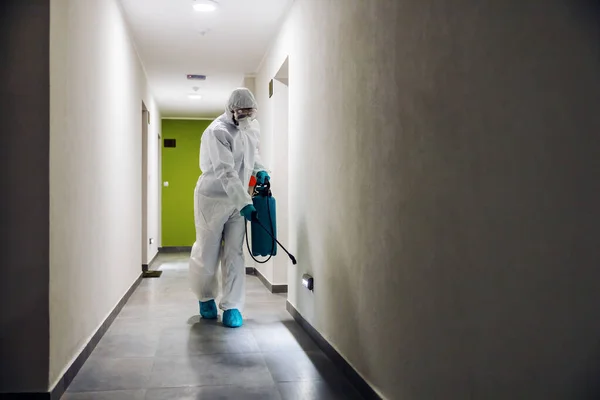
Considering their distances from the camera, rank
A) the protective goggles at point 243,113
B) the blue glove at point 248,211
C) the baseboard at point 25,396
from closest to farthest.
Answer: the baseboard at point 25,396, the blue glove at point 248,211, the protective goggles at point 243,113

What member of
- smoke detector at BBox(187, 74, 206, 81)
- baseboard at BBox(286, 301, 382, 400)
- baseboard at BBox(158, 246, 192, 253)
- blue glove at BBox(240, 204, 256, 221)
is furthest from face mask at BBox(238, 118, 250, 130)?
baseboard at BBox(158, 246, 192, 253)

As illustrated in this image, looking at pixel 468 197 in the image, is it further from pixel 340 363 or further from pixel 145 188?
pixel 145 188

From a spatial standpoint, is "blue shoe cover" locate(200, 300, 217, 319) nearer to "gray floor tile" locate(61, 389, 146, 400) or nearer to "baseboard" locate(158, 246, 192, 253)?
"gray floor tile" locate(61, 389, 146, 400)

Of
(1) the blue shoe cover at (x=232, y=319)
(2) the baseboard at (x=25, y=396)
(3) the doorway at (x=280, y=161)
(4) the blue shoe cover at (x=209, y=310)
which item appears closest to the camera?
(2) the baseboard at (x=25, y=396)

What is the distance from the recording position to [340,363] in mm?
2781

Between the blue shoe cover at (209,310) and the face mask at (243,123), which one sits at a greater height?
the face mask at (243,123)

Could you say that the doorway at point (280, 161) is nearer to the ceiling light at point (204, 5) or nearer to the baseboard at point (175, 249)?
the ceiling light at point (204, 5)

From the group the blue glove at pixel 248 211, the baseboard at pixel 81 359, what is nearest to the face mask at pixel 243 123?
the blue glove at pixel 248 211

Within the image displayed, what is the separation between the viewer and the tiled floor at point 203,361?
2.44m

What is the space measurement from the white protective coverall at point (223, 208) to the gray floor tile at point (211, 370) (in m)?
0.90

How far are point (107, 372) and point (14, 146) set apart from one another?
1.18 metres

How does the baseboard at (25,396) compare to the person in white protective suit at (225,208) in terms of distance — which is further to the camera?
the person in white protective suit at (225,208)

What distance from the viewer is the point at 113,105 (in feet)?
13.2

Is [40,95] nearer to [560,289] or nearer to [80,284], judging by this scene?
[80,284]
